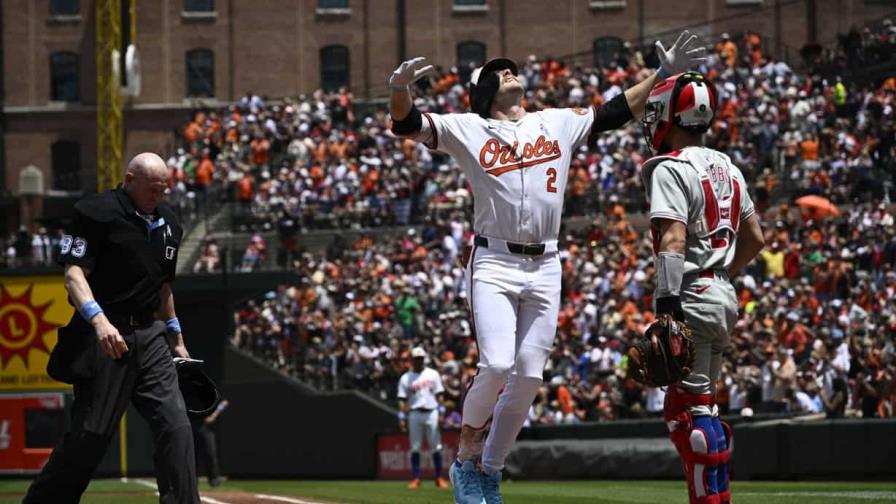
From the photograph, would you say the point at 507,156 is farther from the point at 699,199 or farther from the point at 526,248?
the point at 699,199

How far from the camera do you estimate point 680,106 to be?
26.2 feet

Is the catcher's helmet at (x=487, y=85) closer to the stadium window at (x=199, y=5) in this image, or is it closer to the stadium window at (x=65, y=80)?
the stadium window at (x=199, y=5)

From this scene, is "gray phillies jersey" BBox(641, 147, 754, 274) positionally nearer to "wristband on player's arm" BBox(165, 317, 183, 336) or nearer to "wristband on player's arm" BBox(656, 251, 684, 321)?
"wristband on player's arm" BBox(656, 251, 684, 321)

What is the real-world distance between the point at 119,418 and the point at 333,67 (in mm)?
56107

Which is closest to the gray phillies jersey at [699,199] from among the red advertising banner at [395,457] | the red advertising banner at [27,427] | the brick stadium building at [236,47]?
the red advertising banner at [395,457]

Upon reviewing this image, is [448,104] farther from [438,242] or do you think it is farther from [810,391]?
[810,391]

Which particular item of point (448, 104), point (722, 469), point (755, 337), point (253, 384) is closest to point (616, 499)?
point (722, 469)

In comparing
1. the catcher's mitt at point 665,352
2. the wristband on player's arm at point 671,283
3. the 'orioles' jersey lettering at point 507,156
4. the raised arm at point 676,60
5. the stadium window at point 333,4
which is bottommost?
the catcher's mitt at point 665,352

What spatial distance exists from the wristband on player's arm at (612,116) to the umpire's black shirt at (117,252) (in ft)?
8.77

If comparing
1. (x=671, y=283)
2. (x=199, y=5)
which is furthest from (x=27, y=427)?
(x=199, y=5)

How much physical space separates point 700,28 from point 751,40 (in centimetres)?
1766

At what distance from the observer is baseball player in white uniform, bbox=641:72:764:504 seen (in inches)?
296

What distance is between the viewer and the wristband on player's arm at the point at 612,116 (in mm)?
8953

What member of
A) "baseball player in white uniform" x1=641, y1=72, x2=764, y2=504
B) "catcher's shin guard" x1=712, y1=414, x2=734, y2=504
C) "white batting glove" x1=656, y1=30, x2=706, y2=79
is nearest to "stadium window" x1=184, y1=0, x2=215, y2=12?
"white batting glove" x1=656, y1=30, x2=706, y2=79
